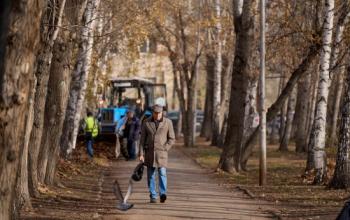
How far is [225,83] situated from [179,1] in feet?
19.8

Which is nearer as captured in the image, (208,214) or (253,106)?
(208,214)

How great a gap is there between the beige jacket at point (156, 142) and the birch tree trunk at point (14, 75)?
6.72m

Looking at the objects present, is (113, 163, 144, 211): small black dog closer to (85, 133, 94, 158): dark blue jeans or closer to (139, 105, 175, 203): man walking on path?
(139, 105, 175, 203): man walking on path

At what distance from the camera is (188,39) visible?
150 feet

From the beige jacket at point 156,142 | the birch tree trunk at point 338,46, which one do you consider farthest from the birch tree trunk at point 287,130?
the beige jacket at point 156,142

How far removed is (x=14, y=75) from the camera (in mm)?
9047

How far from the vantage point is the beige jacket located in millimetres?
16188

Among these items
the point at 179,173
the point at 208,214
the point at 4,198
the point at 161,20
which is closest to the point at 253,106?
the point at 179,173

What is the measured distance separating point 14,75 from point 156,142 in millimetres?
7365

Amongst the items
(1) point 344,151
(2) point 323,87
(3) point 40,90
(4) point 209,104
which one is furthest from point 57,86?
(4) point 209,104

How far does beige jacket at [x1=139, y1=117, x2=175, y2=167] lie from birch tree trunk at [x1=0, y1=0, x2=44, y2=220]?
6.72 meters

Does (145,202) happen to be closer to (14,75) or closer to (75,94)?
(14,75)

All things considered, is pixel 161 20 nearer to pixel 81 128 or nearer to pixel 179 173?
pixel 81 128

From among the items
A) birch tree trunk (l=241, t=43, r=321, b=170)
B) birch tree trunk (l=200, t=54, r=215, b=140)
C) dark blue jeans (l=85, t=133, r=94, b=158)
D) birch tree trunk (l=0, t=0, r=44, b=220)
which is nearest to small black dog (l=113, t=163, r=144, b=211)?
birch tree trunk (l=0, t=0, r=44, b=220)
